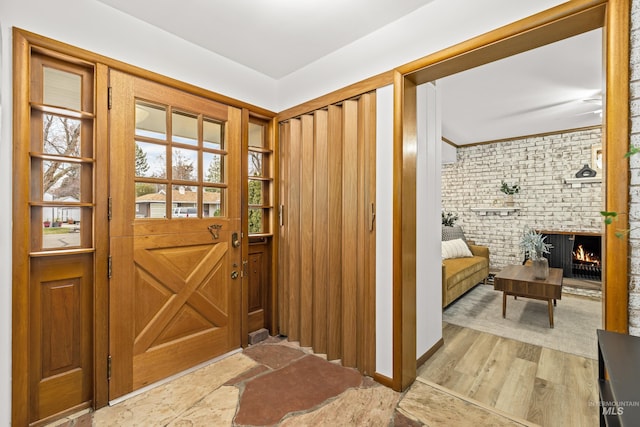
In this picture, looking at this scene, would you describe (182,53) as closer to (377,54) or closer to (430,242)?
(377,54)

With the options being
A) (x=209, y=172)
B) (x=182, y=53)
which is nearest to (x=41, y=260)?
(x=209, y=172)

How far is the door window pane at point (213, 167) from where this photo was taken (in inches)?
96.3

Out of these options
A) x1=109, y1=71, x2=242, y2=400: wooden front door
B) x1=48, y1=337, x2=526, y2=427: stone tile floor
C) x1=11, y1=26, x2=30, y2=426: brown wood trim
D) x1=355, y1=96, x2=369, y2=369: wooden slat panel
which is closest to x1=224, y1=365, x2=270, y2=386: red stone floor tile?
x1=48, y1=337, x2=526, y2=427: stone tile floor

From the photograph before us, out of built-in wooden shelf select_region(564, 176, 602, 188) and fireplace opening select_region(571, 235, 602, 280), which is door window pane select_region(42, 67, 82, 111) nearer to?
built-in wooden shelf select_region(564, 176, 602, 188)

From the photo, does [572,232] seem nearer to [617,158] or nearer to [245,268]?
[617,158]

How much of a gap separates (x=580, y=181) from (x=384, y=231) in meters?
4.99

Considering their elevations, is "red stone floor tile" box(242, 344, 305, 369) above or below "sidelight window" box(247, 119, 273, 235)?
below

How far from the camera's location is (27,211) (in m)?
1.65

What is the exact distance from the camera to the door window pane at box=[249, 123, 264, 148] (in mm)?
2901

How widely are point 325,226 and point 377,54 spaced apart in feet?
4.54

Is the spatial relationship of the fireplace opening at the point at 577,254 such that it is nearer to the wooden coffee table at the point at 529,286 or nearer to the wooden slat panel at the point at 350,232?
the wooden coffee table at the point at 529,286

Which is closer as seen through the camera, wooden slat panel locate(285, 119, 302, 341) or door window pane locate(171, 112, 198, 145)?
door window pane locate(171, 112, 198, 145)

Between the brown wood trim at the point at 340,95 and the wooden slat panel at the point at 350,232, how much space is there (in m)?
0.08

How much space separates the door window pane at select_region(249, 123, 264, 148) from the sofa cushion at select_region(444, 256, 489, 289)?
271 cm
